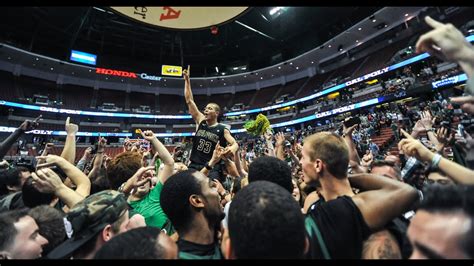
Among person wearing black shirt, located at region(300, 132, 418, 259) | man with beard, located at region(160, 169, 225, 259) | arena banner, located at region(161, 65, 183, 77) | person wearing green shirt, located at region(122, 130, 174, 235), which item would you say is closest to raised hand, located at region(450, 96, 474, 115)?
person wearing black shirt, located at region(300, 132, 418, 259)

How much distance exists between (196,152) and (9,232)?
2.46 m

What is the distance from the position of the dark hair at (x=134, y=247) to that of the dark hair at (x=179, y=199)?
0.39 meters

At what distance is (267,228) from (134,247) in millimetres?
539

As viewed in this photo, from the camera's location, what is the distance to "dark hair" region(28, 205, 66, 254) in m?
1.44

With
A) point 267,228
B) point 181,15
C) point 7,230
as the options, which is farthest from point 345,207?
point 181,15

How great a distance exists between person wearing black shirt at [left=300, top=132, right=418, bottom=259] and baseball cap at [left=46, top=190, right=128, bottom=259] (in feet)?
3.80

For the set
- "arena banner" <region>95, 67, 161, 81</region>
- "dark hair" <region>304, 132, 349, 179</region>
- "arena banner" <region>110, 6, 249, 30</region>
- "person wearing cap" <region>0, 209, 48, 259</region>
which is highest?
"arena banner" <region>95, 67, 161, 81</region>

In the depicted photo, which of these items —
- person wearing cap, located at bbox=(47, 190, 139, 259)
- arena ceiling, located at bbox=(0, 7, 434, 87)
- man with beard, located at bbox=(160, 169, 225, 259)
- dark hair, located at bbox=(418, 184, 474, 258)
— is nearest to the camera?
dark hair, located at bbox=(418, 184, 474, 258)

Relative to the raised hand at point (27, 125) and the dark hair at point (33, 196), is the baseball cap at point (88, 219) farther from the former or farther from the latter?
the raised hand at point (27, 125)

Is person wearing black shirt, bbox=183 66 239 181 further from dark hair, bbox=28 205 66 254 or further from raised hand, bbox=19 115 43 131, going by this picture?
dark hair, bbox=28 205 66 254

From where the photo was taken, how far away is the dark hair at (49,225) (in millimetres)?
1442

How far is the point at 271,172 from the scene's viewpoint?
1.70 metres

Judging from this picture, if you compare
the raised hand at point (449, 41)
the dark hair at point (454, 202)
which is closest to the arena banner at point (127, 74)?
the raised hand at point (449, 41)
